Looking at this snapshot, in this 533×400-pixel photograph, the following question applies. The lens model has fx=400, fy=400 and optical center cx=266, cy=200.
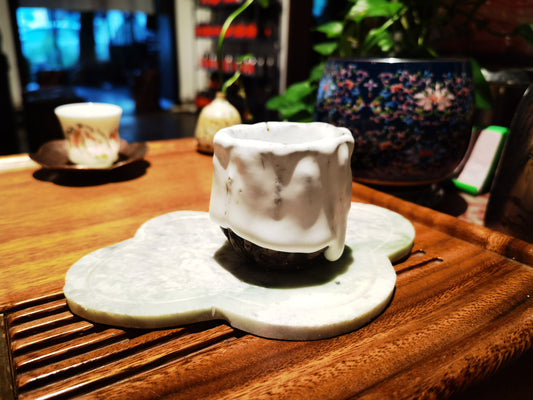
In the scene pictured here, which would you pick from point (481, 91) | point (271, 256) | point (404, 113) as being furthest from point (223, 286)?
point (481, 91)

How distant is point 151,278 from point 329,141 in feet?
0.77

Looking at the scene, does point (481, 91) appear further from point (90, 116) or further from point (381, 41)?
point (90, 116)

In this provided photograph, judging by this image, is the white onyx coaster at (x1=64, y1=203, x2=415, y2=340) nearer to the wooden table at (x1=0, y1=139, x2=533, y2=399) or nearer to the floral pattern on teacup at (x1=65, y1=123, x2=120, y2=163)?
the wooden table at (x1=0, y1=139, x2=533, y2=399)

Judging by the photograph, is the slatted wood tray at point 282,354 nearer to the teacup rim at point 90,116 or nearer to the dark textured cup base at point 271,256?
the dark textured cup base at point 271,256

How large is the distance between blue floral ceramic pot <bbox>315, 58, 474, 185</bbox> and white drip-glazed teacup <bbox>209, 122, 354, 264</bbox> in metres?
0.35

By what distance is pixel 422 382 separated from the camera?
0.31 m

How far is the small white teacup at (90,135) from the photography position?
2.50 feet

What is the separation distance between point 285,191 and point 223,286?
0.12m

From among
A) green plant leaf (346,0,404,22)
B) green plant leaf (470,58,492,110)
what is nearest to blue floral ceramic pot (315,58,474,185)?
green plant leaf (470,58,492,110)

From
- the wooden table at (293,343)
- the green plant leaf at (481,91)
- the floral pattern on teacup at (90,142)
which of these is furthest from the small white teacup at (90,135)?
the green plant leaf at (481,91)

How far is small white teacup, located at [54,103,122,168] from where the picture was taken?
0.76 metres

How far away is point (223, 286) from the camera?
42 cm

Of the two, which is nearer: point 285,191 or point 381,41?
point 285,191

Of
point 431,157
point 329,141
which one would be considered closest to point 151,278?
point 329,141
